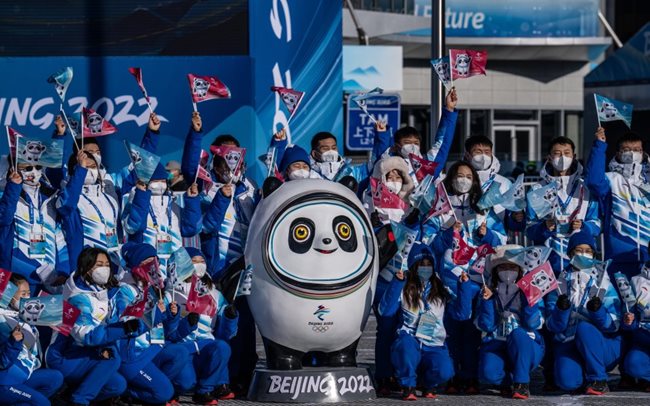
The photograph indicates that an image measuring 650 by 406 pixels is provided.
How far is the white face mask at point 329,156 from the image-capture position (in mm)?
10586

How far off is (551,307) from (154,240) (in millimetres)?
2956

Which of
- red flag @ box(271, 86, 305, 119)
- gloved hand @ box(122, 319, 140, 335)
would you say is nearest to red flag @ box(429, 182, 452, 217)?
red flag @ box(271, 86, 305, 119)

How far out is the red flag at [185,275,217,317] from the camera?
9.63 metres

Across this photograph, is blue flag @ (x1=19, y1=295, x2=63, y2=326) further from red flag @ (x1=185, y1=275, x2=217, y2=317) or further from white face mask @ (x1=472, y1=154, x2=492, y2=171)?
white face mask @ (x1=472, y1=154, x2=492, y2=171)

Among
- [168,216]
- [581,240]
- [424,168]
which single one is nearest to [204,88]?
[168,216]

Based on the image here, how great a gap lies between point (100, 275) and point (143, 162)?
118cm

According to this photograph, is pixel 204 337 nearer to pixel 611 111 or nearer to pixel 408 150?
pixel 408 150

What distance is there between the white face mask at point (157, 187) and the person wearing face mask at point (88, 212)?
352 mm

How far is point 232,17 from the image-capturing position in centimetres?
1505

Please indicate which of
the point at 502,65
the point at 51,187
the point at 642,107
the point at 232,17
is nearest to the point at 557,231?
the point at 51,187

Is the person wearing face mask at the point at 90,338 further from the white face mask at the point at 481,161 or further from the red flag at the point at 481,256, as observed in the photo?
the white face mask at the point at 481,161

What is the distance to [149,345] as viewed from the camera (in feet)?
31.6

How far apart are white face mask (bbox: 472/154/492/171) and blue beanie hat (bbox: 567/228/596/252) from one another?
85cm

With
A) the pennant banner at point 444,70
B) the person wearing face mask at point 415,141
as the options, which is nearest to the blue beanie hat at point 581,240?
the person wearing face mask at point 415,141
